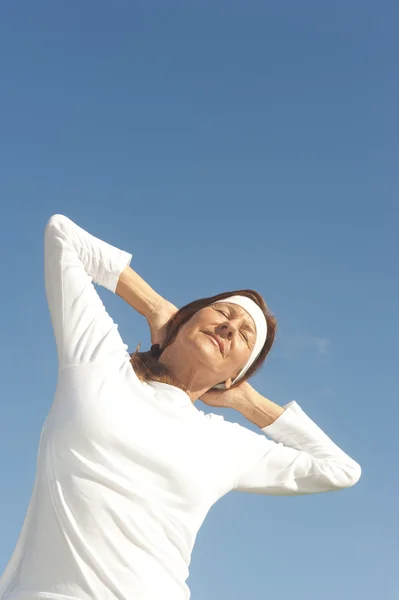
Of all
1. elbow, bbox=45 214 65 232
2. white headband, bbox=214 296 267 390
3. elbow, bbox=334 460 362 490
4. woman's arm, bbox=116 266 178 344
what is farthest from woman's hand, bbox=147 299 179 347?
elbow, bbox=334 460 362 490

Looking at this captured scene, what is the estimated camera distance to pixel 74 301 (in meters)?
3.98

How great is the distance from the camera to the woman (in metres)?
3.44

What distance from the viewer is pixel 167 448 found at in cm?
385

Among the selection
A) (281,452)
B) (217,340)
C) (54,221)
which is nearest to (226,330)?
(217,340)

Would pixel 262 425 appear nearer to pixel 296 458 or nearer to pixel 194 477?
pixel 296 458

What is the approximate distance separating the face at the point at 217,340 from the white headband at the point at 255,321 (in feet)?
0.38

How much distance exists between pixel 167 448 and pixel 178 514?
0.34 meters

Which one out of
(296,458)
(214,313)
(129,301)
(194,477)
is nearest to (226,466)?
(194,477)

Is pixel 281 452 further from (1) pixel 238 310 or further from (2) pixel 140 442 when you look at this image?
(2) pixel 140 442

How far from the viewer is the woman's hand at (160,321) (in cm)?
467

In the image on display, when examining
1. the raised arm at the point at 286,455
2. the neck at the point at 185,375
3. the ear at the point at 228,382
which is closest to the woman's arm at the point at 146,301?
the neck at the point at 185,375

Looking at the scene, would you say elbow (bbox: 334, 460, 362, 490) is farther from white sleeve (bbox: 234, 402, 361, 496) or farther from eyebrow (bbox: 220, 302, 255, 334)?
eyebrow (bbox: 220, 302, 255, 334)

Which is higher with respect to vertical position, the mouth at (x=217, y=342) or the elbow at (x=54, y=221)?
the elbow at (x=54, y=221)

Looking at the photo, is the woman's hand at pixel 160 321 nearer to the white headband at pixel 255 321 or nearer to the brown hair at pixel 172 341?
the brown hair at pixel 172 341
